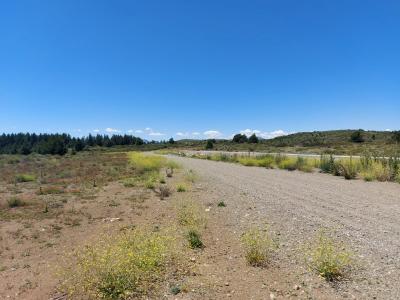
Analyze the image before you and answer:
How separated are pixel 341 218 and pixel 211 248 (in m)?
3.65

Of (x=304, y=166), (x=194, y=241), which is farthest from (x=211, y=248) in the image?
(x=304, y=166)

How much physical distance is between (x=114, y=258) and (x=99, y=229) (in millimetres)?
4550

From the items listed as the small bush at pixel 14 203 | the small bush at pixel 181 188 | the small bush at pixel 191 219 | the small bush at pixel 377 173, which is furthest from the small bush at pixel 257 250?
the small bush at pixel 377 173

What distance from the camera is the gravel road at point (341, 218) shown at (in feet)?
17.7

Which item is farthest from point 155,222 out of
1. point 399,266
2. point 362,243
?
point 399,266

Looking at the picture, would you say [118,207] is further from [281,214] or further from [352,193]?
[352,193]

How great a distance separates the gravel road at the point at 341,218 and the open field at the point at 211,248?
3 cm

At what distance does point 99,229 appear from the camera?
1029cm

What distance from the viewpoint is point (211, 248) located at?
24.5ft

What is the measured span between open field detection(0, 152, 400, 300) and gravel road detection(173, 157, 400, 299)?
0.03 m

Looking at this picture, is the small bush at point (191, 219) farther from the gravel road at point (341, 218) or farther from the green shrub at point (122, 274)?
the green shrub at point (122, 274)

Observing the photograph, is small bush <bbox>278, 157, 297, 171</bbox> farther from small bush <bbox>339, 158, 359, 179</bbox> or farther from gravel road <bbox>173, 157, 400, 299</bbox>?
gravel road <bbox>173, 157, 400, 299</bbox>

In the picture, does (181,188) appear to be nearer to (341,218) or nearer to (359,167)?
(341,218)

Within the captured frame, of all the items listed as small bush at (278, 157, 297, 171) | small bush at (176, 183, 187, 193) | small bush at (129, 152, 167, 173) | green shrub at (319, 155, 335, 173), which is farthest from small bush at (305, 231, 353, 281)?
small bush at (129, 152, 167, 173)
